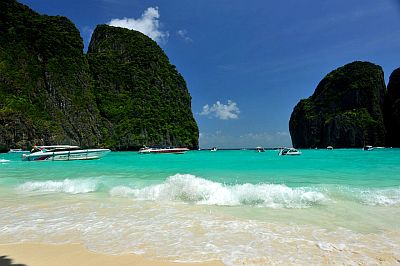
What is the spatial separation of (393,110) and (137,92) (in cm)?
11743

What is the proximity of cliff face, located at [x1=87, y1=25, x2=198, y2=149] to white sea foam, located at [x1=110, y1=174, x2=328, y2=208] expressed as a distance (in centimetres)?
9729

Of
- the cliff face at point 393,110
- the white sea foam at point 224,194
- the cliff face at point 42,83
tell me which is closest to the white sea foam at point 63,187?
the white sea foam at point 224,194

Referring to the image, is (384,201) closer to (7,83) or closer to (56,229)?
(56,229)

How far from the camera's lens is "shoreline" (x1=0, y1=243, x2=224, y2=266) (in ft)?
14.8

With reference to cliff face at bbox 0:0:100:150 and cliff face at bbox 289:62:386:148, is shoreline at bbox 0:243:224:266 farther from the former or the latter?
cliff face at bbox 289:62:386:148

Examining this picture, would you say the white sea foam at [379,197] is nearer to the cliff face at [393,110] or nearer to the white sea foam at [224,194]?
the white sea foam at [224,194]

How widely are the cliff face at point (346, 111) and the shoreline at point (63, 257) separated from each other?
139785 millimetres

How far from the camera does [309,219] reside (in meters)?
7.07

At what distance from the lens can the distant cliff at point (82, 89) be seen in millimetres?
86625

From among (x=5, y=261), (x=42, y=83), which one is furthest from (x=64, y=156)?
(x=42, y=83)

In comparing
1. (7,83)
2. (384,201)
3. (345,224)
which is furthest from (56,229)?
(7,83)

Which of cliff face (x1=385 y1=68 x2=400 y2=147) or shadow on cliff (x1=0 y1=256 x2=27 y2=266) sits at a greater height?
cliff face (x1=385 y1=68 x2=400 y2=147)

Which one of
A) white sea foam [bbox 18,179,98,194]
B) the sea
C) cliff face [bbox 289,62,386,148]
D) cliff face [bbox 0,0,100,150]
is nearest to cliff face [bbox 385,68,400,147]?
cliff face [bbox 289,62,386,148]

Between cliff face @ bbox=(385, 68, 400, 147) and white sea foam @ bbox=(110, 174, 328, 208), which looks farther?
cliff face @ bbox=(385, 68, 400, 147)
